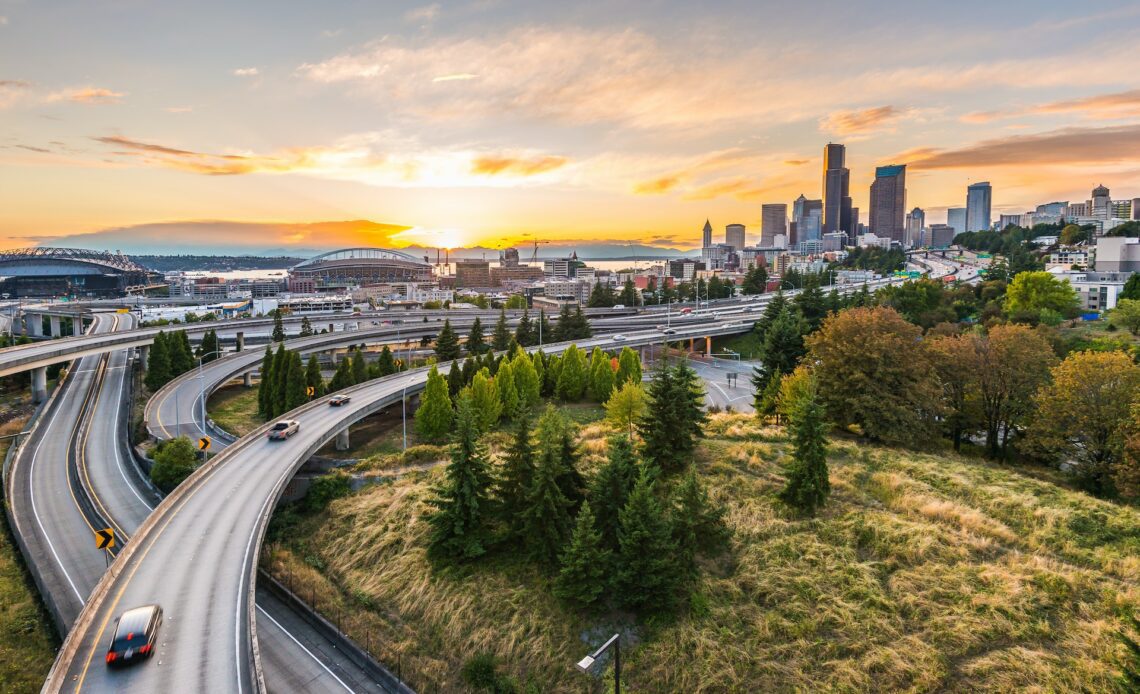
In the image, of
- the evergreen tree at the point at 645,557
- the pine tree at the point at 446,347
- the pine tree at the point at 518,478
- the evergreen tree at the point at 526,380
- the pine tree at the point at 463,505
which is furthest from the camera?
the pine tree at the point at 446,347

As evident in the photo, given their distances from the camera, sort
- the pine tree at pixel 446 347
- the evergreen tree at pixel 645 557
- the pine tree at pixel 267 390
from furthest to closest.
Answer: the pine tree at pixel 446 347 → the pine tree at pixel 267 390 → the evergreen tree at pixel 645 557

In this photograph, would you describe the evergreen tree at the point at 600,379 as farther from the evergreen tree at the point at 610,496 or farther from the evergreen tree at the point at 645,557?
the evergreen tree at the point at 645,557

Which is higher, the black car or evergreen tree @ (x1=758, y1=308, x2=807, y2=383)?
evergreen tree @ (x1=758, y1=308, x2=807, y2=383)

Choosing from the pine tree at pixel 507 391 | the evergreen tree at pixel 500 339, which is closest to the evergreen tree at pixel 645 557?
the pine tree at pixel 507 391

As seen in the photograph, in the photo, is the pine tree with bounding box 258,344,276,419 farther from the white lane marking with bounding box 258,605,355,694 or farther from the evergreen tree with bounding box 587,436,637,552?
the evergreen tree with bounding box 587,436,637,552

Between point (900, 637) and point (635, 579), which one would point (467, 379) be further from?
point (900, 637)

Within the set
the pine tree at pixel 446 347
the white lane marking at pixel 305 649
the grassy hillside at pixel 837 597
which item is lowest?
the white lane marking at pixel 305 649

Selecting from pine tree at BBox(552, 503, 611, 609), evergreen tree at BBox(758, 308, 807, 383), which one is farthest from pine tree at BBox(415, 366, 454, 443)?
evergreen tree at BBox(758, 308, 807, 383)

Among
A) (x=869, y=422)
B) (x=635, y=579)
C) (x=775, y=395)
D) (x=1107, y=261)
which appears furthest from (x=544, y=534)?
(x=1107, y=261)

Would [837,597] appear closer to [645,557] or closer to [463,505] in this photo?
[645,557]
